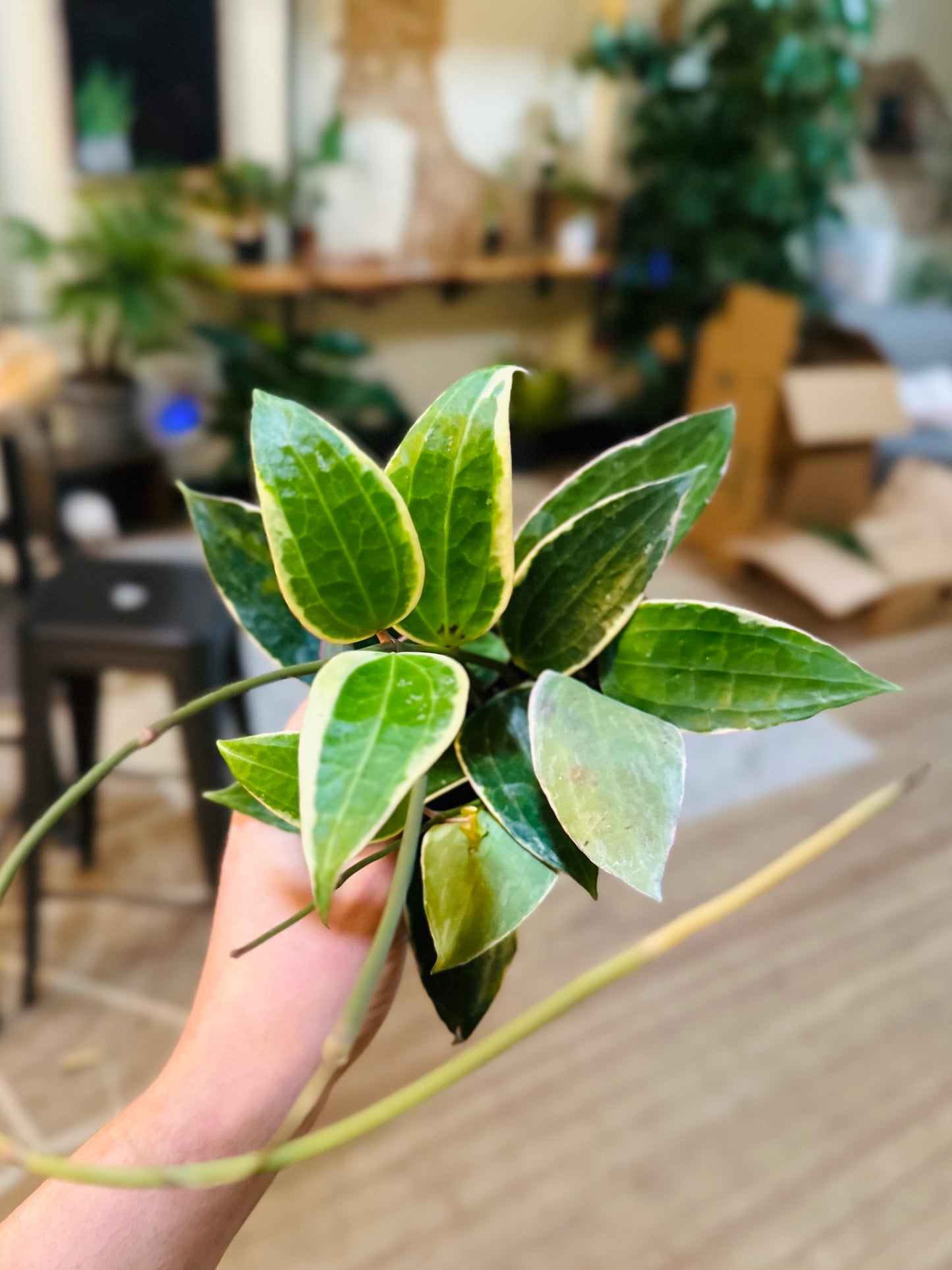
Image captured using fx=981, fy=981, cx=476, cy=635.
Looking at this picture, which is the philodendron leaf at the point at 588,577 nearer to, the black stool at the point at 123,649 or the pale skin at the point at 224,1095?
the pale skin at the point at 224,1095

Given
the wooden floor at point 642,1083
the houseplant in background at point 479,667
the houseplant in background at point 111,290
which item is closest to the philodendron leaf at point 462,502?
the houseplant in background at point 479,667

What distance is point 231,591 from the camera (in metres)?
0.45

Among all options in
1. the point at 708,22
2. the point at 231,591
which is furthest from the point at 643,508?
the point at 708,22

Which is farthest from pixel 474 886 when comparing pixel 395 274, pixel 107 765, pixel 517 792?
pixel 395 274

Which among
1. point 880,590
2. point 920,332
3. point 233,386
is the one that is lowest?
point 880,590

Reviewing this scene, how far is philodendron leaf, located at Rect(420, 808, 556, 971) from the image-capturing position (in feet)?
1.23

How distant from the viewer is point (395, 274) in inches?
119

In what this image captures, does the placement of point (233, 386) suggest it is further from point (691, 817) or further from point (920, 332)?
point (920, 332)

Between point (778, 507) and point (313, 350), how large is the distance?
1.41m

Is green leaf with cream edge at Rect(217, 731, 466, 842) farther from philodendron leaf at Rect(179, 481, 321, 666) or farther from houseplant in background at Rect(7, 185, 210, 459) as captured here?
houseplant in background at Rect(7, 185, 210, 459)

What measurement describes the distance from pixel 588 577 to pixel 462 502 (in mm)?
66

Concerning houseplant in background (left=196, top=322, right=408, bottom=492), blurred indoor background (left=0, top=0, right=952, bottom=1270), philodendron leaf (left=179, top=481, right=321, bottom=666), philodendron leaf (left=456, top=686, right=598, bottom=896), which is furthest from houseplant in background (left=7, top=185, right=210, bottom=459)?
philodendron leaf (left=456, top=686, right=598, bottom=896)

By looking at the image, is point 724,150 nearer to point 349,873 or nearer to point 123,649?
point 123,649

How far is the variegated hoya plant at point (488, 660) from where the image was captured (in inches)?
13.6
